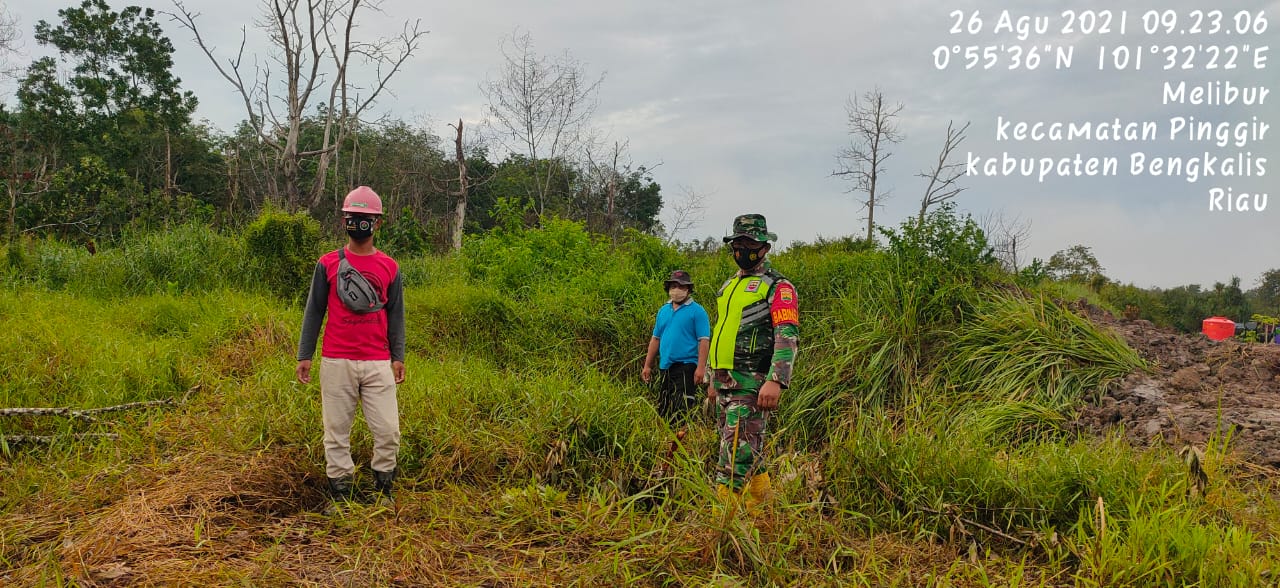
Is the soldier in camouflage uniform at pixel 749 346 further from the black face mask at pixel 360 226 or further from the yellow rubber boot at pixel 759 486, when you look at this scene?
the black face mask at pixel 360 226

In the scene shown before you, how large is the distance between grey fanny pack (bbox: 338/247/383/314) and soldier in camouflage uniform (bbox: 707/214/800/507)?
191 cm

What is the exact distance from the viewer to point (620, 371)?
844 centimetres

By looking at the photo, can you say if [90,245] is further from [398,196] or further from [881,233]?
[398,196]

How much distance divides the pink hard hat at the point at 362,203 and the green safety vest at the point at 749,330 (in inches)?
78.7

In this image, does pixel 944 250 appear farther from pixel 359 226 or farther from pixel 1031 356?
pixel 359 226

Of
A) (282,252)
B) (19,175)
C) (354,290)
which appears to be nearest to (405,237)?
(282,252)

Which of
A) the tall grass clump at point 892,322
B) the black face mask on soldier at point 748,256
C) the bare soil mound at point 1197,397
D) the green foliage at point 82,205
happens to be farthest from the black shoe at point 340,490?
the green foliage at point 82,205

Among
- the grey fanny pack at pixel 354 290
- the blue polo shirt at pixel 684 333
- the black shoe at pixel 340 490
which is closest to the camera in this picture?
the grey fanny pack at pixel 354 290

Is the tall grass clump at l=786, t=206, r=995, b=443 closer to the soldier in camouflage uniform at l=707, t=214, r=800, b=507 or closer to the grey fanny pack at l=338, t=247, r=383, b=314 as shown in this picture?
the soldier in camouflage uniform at l=707, t=214, r=800, b=507

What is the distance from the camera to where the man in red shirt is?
159 inches

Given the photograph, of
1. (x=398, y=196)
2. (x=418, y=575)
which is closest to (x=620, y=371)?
(x=418, y=575)

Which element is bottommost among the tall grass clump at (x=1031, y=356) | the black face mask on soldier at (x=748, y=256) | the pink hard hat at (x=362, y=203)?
the tall grass clump at (x=1031, y=356)

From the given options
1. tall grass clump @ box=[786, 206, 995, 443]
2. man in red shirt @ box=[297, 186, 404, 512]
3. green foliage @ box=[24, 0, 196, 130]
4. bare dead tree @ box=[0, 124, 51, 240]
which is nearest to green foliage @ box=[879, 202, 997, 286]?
tall grass clump @ box=[786, 206, 995, 443]

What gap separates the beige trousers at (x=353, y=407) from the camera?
13.3 feet
